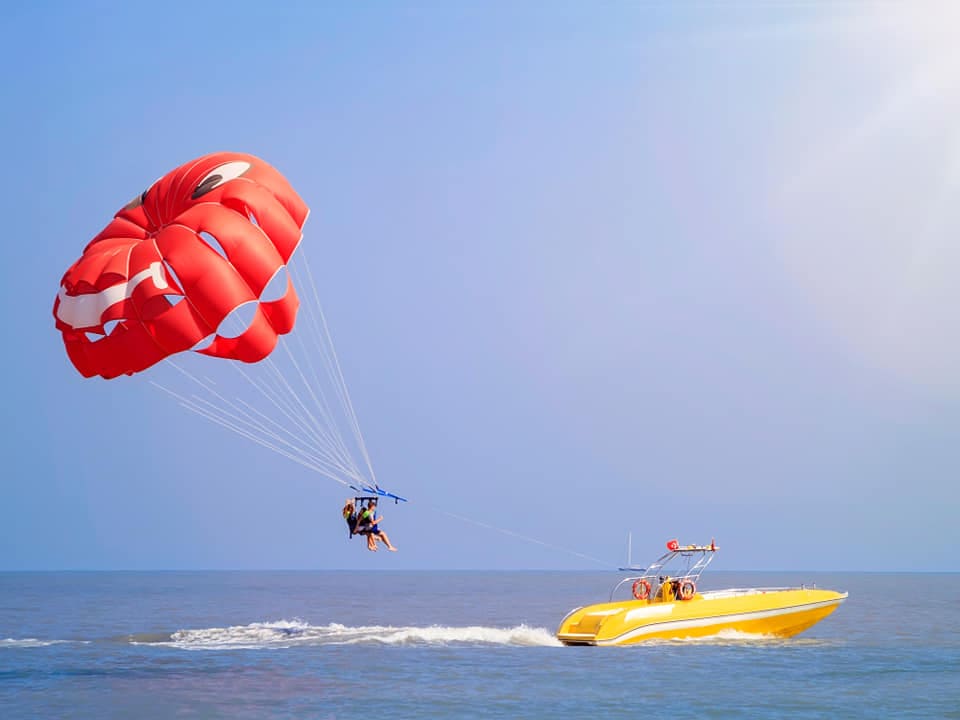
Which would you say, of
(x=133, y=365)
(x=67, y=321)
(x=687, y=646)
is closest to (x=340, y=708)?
(x=133, y=365)

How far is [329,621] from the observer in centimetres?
4028

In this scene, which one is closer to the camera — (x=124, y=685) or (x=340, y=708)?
(x=340, y=708)

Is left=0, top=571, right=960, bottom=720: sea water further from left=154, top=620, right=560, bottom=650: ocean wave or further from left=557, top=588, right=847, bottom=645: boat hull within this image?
left=557, top=588, right=847, bottom=645: boat hull

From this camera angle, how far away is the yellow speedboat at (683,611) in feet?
79.2

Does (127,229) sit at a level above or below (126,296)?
above

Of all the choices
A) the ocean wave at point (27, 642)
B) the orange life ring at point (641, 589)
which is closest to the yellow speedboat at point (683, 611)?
the orange life ring at point (641, 589)

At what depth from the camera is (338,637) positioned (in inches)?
1192

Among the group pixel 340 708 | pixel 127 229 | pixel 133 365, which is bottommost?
pixel 340 708

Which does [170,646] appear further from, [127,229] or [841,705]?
[841,705]

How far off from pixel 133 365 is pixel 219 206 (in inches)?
112

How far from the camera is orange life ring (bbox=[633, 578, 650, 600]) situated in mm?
25109

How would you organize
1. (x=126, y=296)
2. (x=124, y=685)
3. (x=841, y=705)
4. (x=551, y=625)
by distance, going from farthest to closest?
(x=551, y=625), (x=124, y=685), (x=841, y=705), (x=126, y=296)

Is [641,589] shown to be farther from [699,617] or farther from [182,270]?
[182,270]

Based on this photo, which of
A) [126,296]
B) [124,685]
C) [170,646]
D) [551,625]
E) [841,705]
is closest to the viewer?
[126,296]
